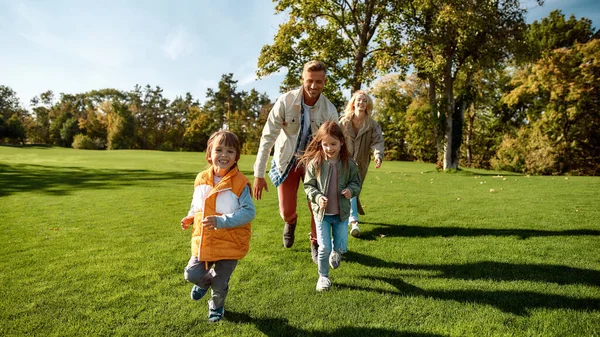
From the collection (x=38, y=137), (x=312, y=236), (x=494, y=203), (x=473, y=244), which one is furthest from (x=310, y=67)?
(x=38, y=137)

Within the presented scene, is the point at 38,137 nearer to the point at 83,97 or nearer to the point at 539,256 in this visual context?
the point at 83,97

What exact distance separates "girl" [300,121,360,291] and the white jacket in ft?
2.25

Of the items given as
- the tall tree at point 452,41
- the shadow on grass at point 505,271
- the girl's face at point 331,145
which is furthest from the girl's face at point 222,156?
the tall tree at point 452,41

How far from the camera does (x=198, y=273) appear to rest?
9.22 feet

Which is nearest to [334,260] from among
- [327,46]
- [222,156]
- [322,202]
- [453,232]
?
[322,202]

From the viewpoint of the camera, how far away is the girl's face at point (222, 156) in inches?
113

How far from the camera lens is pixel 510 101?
28141mm

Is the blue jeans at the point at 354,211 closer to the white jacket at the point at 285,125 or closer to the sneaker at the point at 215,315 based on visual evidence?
the white jacket at the point at 285,125

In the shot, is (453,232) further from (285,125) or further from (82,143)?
(82,143)

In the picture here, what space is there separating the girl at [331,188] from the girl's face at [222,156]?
1.01m

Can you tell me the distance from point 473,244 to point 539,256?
0.79 meters

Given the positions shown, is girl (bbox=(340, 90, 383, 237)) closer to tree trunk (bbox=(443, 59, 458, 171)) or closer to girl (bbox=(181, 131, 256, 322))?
girl (bbox=(181, 131, 256, 322))

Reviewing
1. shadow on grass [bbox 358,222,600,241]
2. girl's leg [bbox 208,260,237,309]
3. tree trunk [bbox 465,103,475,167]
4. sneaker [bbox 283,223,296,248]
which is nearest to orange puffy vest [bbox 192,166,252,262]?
girl's leg [bbox 208,260,237,309]

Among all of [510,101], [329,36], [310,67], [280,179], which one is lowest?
[280,179]
